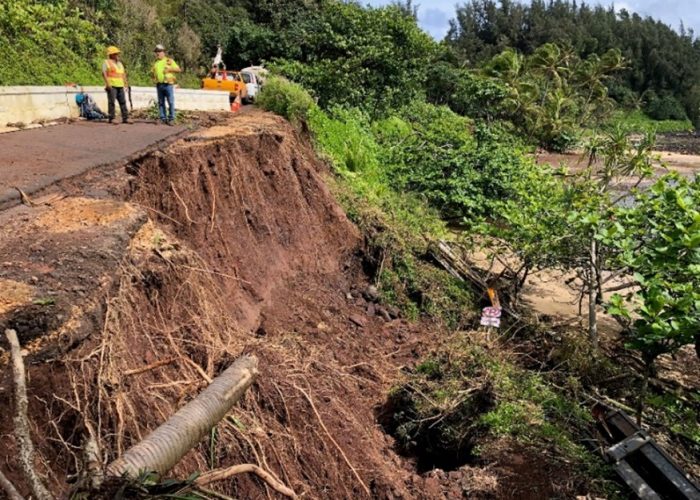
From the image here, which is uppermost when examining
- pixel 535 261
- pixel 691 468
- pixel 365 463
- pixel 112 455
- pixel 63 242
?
pixel 63 242

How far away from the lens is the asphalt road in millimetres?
5461

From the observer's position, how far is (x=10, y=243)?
3.77m

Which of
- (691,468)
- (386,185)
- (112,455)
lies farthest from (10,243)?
(386,185)

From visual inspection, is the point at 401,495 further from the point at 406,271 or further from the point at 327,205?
the point at 327,205

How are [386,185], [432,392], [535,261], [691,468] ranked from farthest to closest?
[386,185]
[535,261]
[432,392]
[691,468]

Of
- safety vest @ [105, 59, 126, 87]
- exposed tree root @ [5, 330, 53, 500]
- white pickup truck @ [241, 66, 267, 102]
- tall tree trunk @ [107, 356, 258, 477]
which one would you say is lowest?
tall tree trunk @ [107, 356, 258, 477]

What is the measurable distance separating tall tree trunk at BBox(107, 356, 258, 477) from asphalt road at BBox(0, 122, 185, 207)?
3028 millimetres

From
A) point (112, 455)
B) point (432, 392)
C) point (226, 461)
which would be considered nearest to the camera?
point (112, 455)

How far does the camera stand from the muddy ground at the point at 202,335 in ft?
9.73

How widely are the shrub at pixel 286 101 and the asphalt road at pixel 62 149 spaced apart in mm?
3666

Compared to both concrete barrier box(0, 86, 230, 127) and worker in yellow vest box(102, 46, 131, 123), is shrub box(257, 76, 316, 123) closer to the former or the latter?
concrete barrier box(0, 86, 230, 127)

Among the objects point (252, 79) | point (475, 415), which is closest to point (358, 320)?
point (475, 415)

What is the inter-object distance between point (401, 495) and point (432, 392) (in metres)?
1.86

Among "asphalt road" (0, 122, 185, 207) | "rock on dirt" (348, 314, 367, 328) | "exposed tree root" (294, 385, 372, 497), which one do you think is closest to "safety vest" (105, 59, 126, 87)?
"asphalt road" (0, 122, 185, 207)
